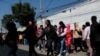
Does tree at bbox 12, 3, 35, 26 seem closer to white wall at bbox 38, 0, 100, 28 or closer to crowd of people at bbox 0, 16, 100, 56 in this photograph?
white wall at bbox 38, 0, 100, 28

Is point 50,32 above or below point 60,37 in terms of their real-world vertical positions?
above

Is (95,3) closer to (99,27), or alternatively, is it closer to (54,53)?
(54,53)

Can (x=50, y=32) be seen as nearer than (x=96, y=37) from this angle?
No

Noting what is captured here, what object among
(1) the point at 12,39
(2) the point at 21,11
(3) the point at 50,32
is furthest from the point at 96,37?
(2) the point at 21,11

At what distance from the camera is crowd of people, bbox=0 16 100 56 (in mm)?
12277

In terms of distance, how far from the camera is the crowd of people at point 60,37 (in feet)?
40.3

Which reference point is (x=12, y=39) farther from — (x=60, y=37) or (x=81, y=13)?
(x=81, y=13)

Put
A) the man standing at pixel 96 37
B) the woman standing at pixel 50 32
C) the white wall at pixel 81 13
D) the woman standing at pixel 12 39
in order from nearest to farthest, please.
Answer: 1. the man standing at pixel 96 37
2. the woman standing at pixel 12 39
3. the woman standing at pixel 50 32
4. the white wall at pixel 81 13

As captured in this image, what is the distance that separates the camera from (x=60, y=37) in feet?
55.7

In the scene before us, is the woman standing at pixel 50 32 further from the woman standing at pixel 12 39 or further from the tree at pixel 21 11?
the tree at pixel 21 11

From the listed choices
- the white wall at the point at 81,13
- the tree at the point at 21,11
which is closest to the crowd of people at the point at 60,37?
the white wall at the point at 81,13

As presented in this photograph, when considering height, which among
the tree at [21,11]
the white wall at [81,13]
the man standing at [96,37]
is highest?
the man standing at [96,37]

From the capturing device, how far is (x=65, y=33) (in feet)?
55.6

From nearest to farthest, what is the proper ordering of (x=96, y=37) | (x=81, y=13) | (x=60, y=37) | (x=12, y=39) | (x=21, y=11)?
(x=96, y=37), (x=12, y=39), (x=60, y=37), (x=81, y=13), (x=21, y=11)
